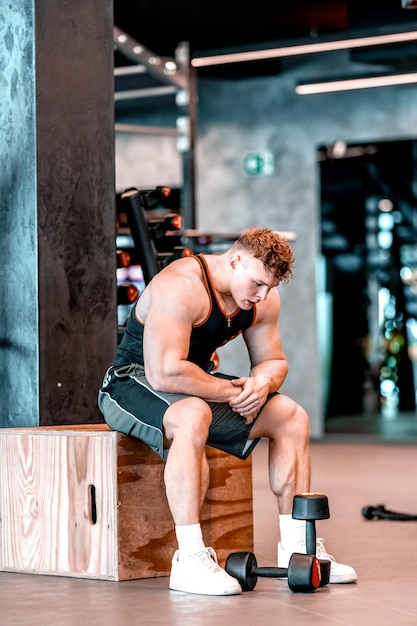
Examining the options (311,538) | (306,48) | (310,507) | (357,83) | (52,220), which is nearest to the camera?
(310,507)

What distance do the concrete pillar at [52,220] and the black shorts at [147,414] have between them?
19.8 inches

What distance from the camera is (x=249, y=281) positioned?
3105mm

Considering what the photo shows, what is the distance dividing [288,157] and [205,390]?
18.2 ft

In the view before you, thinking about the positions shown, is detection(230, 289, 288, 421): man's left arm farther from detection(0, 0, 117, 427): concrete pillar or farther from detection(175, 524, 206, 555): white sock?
detection(0, 0, 117, 427): concrete pillar

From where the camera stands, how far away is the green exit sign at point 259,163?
8.52 metres

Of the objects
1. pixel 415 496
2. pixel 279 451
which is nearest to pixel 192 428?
pixel 279 451

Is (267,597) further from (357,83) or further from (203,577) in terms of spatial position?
(357,83)

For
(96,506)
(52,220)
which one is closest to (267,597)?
(96,506)

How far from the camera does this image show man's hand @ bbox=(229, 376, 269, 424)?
3186 millimetres

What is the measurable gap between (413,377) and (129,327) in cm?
551

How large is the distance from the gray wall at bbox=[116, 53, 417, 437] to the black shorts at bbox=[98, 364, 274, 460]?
16.2 feet

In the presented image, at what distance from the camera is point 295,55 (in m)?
7.88

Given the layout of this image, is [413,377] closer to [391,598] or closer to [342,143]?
[342,143]

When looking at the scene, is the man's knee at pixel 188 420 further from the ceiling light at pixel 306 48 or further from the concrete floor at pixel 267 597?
the ceiling light at pixel 306 48
